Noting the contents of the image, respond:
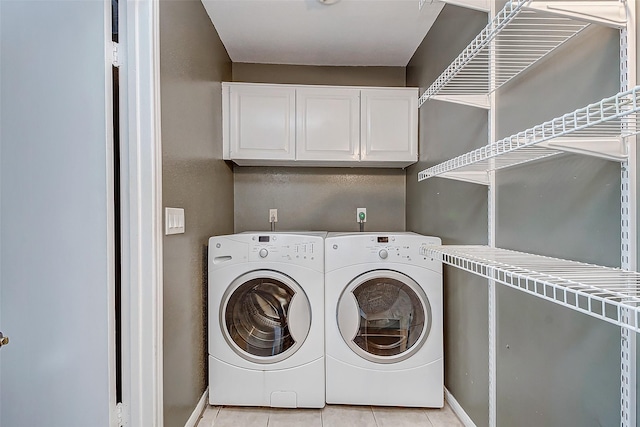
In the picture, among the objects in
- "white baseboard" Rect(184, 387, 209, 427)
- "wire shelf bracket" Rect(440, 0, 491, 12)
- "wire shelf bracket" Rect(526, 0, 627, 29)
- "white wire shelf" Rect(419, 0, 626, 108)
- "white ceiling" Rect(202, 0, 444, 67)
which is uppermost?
"white ceiling" Rect(202, 0, 444, 67)

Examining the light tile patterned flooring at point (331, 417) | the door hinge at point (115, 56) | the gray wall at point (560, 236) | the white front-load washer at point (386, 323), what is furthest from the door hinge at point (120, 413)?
the gray wall at point (560, 236)

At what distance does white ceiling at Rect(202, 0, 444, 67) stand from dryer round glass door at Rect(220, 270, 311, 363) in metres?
1.52

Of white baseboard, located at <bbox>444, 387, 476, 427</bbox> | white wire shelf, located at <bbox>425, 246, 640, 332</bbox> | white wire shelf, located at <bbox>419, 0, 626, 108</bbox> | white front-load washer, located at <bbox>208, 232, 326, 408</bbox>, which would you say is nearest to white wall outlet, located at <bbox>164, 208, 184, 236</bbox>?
white front-load washer, located at <bbox>208, 232, 326, 408</bbox>

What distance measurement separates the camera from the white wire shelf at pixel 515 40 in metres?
0.89

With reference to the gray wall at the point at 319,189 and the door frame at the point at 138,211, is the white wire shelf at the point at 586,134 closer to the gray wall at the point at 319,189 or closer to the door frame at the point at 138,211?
the door frame at the point at 138,211

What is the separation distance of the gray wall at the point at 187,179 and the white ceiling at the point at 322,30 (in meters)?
0.19

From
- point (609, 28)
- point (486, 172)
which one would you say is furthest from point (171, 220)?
point (609, 28)

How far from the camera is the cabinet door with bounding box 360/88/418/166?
2633mm

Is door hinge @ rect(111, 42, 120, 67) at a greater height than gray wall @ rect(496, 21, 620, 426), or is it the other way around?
door hinge @ rect(111, 42, 120, 67)

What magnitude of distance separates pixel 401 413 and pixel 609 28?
1934 millimetres

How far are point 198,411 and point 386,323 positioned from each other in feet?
3.68

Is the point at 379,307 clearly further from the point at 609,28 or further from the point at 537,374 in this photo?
the point at 609,28

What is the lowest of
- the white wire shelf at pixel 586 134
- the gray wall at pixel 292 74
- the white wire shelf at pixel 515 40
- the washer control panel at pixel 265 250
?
the washer control panel at pixel 265 250

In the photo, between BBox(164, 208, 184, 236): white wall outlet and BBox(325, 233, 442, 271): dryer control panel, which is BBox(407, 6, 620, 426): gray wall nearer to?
BBox(325, 233, 442, 271): dryer control panel
